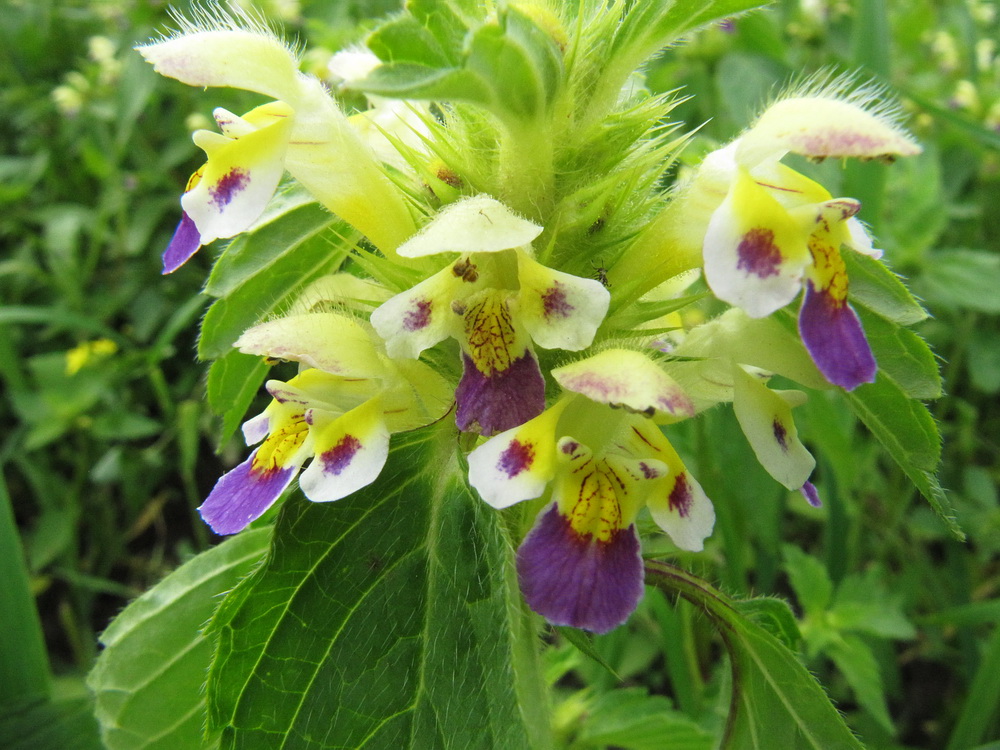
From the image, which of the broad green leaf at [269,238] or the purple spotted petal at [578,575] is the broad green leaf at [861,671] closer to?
the purple spotted petal at [578,575]

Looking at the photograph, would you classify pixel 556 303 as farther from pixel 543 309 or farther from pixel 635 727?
pixel 635 727

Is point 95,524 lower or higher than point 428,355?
lower

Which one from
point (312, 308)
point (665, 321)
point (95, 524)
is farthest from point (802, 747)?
point (95, 524)

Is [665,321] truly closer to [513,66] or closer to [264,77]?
[513,66]

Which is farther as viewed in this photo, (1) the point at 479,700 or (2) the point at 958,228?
(2) the point at 958,228

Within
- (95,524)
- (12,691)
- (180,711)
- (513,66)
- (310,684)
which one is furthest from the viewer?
(95,524)

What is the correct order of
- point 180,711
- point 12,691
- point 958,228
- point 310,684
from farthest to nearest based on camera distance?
point 958,228, point 12,691, point 180,711, point 310,684

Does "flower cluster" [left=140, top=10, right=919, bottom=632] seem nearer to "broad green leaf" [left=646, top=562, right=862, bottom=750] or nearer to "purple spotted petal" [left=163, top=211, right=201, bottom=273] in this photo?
"purple spotted petal" [left=163, top=211, right=201, bottom=273]

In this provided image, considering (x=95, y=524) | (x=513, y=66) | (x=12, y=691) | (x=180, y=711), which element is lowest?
(x=95, y=524)
